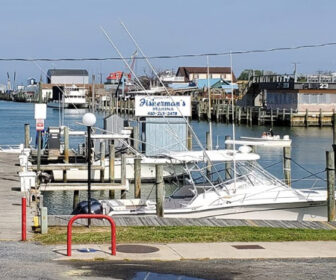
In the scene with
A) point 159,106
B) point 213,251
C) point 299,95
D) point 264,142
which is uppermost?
point 299,95

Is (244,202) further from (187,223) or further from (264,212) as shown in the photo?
(187,223)

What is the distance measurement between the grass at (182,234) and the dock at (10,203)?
928mm

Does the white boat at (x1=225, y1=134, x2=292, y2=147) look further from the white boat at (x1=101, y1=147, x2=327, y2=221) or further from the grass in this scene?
the grass

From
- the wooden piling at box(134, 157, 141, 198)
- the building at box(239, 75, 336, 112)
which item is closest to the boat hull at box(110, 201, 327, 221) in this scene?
the wooden piling at box(134, 157, 141, 198)

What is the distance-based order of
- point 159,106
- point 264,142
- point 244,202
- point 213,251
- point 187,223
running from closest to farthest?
point 213,251 < point 187,223 < point 244,202 < point 264,142 < point 159,106

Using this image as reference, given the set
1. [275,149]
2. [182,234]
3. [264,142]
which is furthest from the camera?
[275,149]

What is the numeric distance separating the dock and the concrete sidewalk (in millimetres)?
2910

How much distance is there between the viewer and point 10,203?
84.7ft

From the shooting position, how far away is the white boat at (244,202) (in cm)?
2684

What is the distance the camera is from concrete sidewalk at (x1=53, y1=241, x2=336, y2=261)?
52.8 feet

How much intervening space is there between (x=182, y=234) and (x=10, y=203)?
8.84 meters

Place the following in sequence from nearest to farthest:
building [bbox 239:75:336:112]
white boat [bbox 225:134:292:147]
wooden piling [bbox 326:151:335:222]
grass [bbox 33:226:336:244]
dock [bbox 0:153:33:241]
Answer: grass [bbox 33:226:336:244] → dock [bbox 0:153:33:241] → wooden piling [bbox 326:151:335:222] → white boat [bbox 225:134:292:147] → building [bbox 239:75:336:112]

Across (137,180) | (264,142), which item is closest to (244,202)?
(264,142)

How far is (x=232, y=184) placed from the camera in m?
27.9
